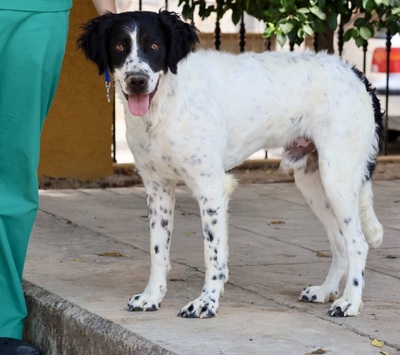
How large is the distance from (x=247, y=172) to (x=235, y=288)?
4365 millimetres

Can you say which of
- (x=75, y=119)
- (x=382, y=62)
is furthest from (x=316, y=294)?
(x=382, y=62)

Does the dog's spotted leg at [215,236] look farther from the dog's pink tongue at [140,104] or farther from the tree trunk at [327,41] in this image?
the tree trunk at [327,41]

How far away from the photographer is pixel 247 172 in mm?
10023

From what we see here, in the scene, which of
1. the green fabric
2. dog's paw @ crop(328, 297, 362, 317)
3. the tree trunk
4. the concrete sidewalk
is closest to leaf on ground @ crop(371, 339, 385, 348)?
the concrete sidewalk

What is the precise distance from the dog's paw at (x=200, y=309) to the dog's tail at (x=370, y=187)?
3.31ft

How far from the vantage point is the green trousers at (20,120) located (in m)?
4.91

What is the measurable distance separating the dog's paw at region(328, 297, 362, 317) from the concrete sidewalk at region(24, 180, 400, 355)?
0.04 meters

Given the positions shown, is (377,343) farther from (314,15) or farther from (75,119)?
(75,119)

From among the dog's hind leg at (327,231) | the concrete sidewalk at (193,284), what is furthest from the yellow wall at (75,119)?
the dog's hind leg at (327,231)

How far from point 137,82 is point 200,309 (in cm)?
106

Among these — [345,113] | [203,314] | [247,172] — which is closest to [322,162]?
[345,113]

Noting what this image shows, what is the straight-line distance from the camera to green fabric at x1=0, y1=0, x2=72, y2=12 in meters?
4.84

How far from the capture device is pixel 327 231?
19.1ft

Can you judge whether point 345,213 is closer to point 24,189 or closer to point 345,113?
point 345,113
